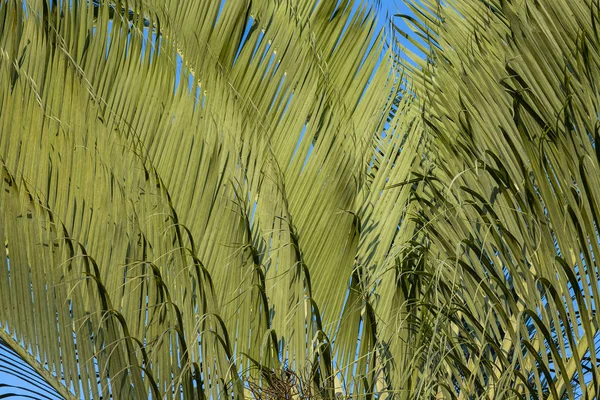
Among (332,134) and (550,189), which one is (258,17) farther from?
(550,189)

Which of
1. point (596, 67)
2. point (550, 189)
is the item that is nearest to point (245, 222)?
point (550, 189)

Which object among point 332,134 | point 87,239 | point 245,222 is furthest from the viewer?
point 332,134

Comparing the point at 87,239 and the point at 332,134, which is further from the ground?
the point at 332,134

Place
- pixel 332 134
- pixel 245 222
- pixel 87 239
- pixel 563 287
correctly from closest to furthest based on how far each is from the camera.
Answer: pixel 563 287 → pixel 87 239 → pixel 245 222 → pixel 332 134

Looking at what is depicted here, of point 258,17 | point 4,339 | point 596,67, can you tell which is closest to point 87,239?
point 4,339

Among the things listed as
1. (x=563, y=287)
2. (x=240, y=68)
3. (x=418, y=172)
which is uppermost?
(x=240, y=68)

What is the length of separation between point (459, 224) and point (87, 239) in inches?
44.1

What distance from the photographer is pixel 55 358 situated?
8.40 ft

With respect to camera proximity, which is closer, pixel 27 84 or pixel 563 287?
pixel 563 287

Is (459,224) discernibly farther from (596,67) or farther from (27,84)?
(27,84)

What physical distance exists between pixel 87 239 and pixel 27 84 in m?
0.53

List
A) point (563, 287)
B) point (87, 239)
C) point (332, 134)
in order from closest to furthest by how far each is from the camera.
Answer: point (563, 287) → point (87, 239) → point (332, 134)

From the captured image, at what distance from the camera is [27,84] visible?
2.88 m

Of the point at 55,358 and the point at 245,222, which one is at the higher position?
the point at 245,222
